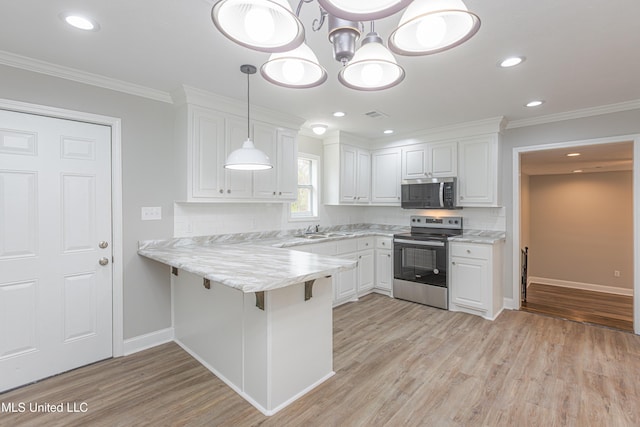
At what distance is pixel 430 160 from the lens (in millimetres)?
4477

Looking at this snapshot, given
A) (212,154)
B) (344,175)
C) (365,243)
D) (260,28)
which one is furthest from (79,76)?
(365,243)

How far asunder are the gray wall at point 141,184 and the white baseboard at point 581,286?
6776 millimetres

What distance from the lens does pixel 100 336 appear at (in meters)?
2.75

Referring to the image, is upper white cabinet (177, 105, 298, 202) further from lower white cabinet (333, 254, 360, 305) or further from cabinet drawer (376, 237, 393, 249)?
cabinet drawer (376, 237, 393, 249)

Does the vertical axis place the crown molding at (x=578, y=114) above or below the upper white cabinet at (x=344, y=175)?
above

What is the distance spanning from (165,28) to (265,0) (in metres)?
1.38

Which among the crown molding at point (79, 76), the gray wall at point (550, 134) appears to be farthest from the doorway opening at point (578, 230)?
the crown molding at point (79, 76)

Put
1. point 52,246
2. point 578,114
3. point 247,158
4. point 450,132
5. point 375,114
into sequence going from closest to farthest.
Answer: point 247,158 → point 52,246 → point 578,114 → point 375,114 → point 450,132

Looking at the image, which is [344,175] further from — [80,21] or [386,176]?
[80,21]

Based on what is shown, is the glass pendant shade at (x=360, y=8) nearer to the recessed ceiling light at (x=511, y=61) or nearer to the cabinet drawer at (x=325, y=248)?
the recessed ceiling light at (x=511, y=61)

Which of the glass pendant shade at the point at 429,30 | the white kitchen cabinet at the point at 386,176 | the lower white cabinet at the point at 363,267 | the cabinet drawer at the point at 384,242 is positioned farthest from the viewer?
the white kitchen cabinet at the point at 386,176

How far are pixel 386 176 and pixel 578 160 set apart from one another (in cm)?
312

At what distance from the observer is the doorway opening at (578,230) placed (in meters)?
5.11

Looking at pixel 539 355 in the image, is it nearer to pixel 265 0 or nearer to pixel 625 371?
Result: pixel 625 371
